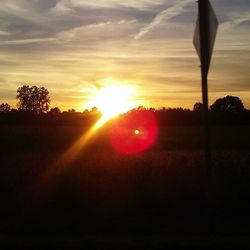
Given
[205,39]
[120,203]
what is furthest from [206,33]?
[120,203]

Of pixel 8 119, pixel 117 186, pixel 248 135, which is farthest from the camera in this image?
pixel 8 119

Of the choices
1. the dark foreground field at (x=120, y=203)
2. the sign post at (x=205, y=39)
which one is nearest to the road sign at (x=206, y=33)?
the sign post at (x=205, y=39)

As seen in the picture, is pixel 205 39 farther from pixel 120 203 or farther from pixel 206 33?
pixel 120 203

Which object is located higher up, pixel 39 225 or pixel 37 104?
pixel 37 104

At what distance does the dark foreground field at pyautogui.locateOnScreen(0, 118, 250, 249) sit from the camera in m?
9.52

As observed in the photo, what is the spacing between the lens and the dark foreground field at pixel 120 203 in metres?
9.52

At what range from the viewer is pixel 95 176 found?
46.6 feet

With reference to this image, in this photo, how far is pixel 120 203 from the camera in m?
12.8

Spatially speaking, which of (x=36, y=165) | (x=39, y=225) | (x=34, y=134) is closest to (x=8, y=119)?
(x=34, y=134)

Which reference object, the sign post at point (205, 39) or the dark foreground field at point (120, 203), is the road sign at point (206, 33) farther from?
the dark foreground field at point (120, 203)

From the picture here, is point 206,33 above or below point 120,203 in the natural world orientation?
above

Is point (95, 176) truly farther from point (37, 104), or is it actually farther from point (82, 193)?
point (37, 104)

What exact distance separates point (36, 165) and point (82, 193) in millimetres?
2699

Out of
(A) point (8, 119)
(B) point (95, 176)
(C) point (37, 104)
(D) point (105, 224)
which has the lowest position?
(D) point (105, 224)
